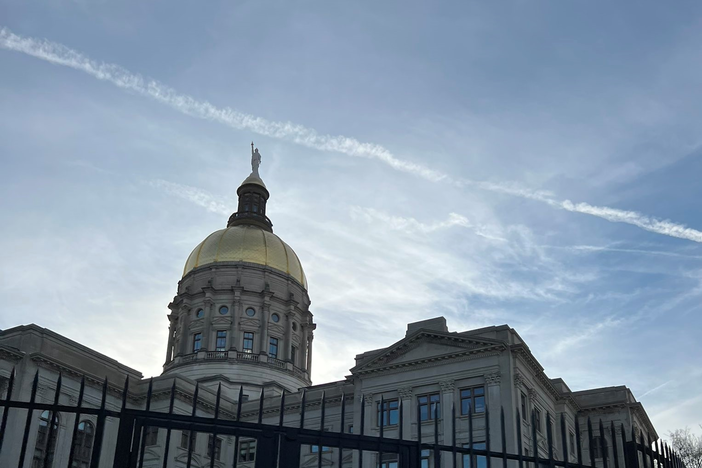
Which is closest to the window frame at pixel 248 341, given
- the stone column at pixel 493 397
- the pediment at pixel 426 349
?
the pediment at pixel 426 349

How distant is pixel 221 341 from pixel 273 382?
7195mm

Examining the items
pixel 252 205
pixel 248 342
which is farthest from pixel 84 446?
pixel 252 205

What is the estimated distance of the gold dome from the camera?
79812mm

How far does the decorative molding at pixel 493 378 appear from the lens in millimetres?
47500

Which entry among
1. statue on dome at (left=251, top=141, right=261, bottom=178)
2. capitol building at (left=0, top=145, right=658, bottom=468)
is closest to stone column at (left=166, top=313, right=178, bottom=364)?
capitol building at (left=0, top=145, right=658, bottom=468)

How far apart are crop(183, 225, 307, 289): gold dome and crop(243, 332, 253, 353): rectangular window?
8.01m

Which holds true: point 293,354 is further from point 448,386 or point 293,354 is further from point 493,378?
point 493,378

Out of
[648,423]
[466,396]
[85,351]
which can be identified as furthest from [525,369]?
[85,351]

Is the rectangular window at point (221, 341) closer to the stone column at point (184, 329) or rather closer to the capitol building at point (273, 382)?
the capitol building at point (273, 382)

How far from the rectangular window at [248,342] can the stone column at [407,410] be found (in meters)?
26.8

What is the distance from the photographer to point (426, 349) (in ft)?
166

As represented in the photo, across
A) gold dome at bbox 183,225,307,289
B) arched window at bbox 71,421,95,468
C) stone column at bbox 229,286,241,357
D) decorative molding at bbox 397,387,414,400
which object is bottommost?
arched window at bbox 71,421,95,468

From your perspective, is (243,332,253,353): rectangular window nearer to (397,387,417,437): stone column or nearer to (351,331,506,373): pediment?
(351,331,506,373): pediment

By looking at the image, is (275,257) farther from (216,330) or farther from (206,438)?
(206,438)
